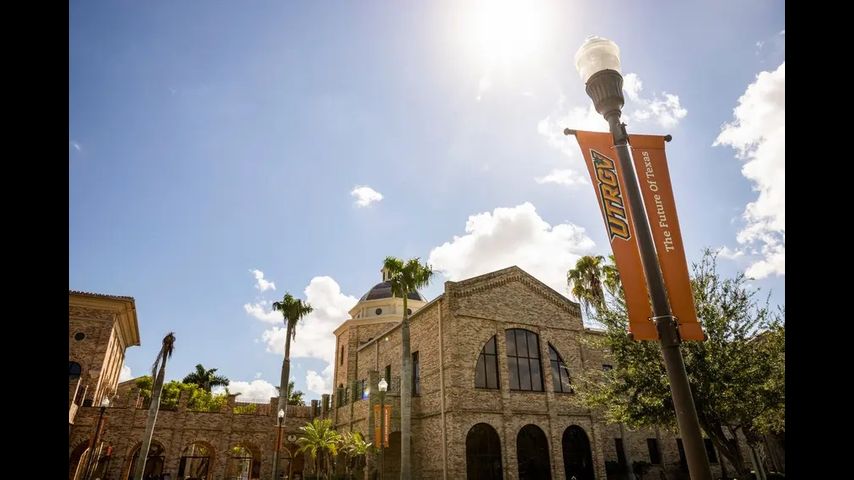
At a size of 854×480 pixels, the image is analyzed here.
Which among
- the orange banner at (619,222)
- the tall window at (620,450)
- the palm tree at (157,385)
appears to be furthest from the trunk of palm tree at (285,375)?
the orange banner at (619,222)

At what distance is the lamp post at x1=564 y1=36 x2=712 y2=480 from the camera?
14.1 feet

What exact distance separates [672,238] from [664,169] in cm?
99

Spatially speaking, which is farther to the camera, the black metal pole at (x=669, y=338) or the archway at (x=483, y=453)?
the archway at (x=483, y=453)

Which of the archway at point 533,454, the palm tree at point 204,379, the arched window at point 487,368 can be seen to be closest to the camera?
the archway at point 533,454

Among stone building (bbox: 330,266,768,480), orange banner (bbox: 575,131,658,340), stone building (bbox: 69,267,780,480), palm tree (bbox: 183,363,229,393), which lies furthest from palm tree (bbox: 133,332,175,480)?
palm tree (bbox: 183,363,229,393)

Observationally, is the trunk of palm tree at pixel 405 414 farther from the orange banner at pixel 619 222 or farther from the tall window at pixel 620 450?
the orange banner at pixel 619 222

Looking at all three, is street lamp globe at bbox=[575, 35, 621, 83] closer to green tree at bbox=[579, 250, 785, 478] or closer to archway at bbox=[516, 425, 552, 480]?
green tree at bbox=[579, 250, 785, 478]

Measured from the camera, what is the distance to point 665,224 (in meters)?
5.84

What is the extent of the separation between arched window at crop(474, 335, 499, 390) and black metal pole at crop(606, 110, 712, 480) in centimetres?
1798

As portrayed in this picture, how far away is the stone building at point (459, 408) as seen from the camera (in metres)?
21.1

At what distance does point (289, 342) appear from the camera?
33.0m

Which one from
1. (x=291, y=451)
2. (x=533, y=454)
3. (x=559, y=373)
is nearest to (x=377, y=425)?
(x=533, y=454)

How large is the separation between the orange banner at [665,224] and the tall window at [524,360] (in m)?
18.3
